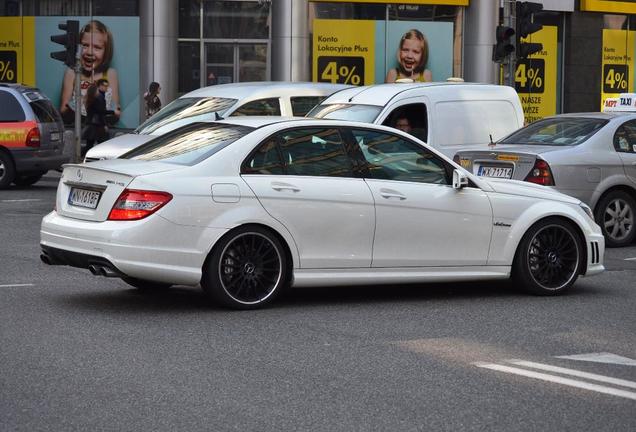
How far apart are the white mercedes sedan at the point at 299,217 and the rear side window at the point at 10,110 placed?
1170cm

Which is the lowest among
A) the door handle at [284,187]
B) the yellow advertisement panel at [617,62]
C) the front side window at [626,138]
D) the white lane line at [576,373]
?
the white lane line at [576,373]

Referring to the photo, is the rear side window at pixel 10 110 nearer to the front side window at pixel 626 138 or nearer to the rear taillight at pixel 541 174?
the rear taillight at pixel 541 174

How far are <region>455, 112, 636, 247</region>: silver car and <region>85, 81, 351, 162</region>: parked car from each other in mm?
3817

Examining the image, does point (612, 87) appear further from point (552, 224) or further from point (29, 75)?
point (552, 224)

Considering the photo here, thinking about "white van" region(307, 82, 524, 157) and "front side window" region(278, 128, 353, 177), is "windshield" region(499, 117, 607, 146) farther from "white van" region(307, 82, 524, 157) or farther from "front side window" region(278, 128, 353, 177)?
"front side window" region(278, 128, 353, 177)

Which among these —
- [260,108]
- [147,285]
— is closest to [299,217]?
[147,285]

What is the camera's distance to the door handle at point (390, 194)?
9734 millimetres

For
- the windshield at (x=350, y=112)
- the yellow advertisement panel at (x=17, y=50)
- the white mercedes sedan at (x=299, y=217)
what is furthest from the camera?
the yellow advertisement panel at (x=17, y=50)

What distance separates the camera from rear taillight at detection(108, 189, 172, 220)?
893cm

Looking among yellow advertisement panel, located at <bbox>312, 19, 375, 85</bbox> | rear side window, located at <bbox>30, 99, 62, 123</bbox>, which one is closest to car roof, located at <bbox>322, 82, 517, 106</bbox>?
rear side window, located at <bbox>30, 99, 62, 123</bbox>

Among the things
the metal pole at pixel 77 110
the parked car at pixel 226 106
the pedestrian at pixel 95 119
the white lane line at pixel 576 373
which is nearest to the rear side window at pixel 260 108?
the parked car at pixel 226 106

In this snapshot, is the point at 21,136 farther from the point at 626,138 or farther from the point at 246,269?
the point at 246,269

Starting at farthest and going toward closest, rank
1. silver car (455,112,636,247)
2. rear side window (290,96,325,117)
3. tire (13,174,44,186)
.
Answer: tire (13,174,44,186) < rear side window (290,96,325,117) < silver car (455,112,636,247)

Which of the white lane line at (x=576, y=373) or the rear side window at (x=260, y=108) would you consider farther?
the rear side window at (x=260, y=108)
